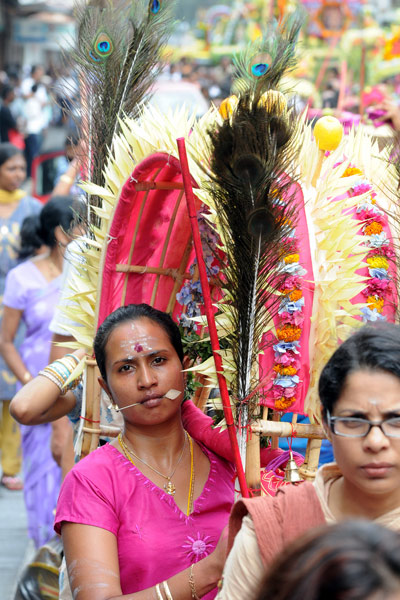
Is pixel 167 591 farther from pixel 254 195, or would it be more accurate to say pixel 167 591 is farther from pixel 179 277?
pixel 179 277

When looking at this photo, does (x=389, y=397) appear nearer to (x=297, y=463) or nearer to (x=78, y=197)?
(x=297, y=463)

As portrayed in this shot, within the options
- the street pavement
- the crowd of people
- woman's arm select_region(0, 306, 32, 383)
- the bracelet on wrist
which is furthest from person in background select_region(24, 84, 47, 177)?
the bracelet on wrist

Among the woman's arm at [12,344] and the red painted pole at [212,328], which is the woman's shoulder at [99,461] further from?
the woman's arm at [12,344]

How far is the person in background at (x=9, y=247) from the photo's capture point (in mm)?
5996

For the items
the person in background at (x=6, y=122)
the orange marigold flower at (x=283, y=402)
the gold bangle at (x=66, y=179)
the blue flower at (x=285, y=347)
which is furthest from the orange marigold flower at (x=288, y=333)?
the person in background at (x=6, y=122)

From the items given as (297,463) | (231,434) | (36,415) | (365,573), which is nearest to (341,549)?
(365,573)

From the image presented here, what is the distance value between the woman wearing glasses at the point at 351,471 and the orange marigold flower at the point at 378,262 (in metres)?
0.69

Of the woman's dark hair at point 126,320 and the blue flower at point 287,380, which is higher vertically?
the woman's dark hair at point 126,320

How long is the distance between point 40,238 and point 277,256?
3124 mm

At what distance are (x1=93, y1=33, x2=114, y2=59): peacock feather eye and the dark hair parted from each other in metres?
1.68

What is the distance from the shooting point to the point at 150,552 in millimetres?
2207

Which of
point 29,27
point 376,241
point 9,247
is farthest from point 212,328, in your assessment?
point 29,27

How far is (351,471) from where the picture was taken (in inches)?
64.8

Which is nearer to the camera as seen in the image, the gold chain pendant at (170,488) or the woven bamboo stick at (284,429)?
the woven bamboo stick at (284,429)
